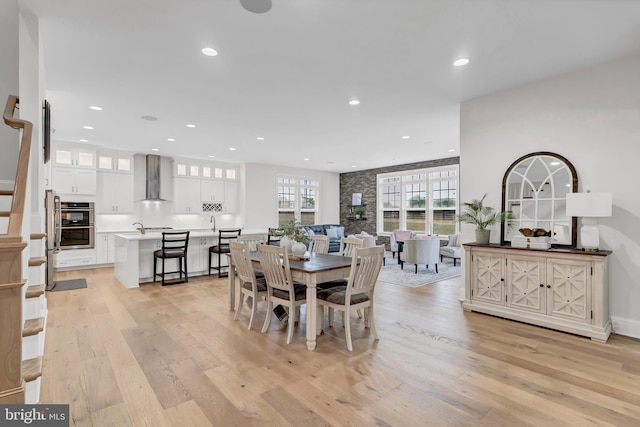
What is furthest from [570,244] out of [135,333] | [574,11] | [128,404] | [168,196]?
[168,196]

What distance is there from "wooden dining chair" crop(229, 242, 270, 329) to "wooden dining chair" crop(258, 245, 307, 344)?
0.74ft

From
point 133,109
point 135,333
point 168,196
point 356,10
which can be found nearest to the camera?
point 356,10

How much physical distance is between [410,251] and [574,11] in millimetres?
5115

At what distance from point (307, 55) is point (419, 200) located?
7.58 m

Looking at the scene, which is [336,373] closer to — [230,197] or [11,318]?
[11,318]

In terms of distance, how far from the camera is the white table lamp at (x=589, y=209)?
10.7 feet

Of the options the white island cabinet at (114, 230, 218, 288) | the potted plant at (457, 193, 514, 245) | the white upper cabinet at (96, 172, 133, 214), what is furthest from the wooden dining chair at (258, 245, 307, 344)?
the white upper cabinet at (96, 172, 133, 214)

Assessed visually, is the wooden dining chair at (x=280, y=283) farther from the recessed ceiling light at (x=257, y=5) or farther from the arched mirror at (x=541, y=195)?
the arched mirror at (x=541, y=195)

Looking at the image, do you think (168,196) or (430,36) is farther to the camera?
(168,196)

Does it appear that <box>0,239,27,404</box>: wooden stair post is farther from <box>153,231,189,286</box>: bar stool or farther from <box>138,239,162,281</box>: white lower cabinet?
<box>138,239,162,281</box>: white lower cabinet

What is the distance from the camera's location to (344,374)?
8.55 feet

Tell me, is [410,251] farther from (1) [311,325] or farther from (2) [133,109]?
(2) [133,109]

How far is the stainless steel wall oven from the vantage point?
706cm

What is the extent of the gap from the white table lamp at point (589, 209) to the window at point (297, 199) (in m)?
8.33
